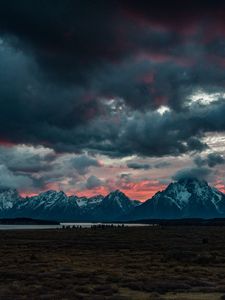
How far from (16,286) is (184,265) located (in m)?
25.8

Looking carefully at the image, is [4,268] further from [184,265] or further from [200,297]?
[200,297]

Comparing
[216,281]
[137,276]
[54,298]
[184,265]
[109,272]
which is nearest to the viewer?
[54,298]

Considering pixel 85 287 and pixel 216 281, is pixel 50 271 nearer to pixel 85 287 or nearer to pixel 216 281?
pixel 85 287

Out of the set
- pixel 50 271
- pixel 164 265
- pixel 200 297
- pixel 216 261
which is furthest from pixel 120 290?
pixel 216 261

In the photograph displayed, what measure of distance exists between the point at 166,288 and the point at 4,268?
76.1 feet

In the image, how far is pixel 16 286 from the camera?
40156 mm

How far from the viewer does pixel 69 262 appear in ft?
204

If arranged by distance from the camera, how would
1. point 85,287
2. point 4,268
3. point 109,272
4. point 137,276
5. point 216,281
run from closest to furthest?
point 85,287
point 216,281
point 137,276
point 109,272
point 4,268

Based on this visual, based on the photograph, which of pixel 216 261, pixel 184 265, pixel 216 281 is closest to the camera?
pixel 216 281

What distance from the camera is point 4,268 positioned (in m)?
55.1

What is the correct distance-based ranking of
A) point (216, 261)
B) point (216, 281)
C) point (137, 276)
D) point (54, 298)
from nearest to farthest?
1. point (54, 298)
2. point (216, 281)
3. point (137, 276)
4. point (216, 261)

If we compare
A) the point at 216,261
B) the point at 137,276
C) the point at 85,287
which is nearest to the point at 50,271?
the point at 137,276

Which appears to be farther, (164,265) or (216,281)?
(164,265)

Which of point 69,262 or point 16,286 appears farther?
point 69,262
